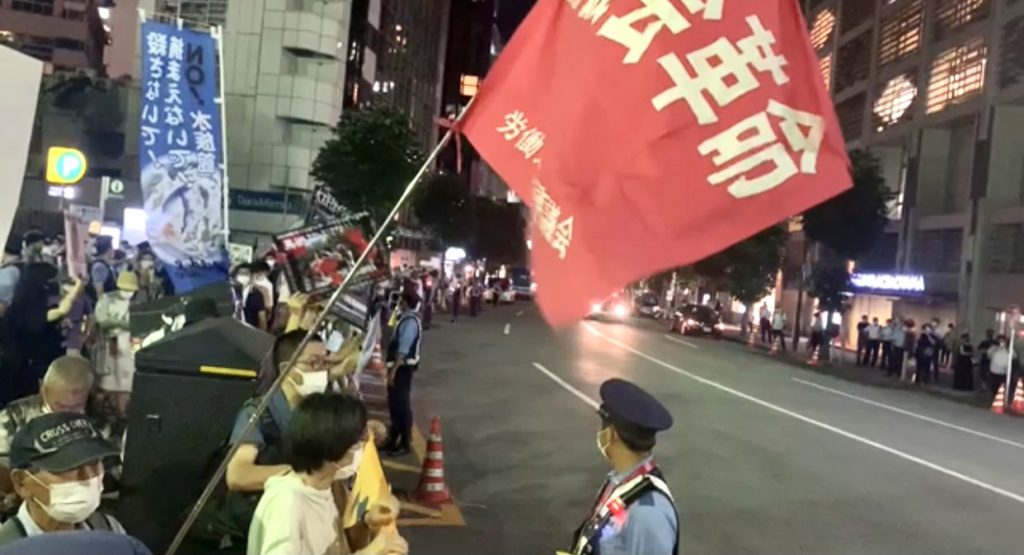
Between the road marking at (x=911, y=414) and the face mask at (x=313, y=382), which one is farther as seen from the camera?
the road marking at (x=911, y=414)

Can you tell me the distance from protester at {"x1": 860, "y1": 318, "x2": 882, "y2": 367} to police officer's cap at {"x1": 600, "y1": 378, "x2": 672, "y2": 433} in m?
31.6

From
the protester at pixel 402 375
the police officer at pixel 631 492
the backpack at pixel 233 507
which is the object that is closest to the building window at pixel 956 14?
the protester at pixel 402 375

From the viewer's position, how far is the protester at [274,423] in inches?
166

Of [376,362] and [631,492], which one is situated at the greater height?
[631,492]

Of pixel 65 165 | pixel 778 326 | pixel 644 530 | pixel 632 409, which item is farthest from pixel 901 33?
pixel 644 530

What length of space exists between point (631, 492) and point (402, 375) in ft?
26.2

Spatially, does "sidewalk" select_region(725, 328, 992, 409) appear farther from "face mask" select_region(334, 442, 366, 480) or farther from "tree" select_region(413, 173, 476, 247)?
"tree" select_region(413, 173, 476, 247)

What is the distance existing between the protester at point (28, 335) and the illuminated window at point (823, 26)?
179 feet

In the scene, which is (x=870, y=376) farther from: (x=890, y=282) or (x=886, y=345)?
(x=890, y=282)

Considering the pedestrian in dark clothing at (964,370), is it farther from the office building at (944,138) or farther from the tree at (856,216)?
the tree at (856,216)

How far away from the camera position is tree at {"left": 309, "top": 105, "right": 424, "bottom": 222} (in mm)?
28766

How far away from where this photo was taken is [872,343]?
33938mm

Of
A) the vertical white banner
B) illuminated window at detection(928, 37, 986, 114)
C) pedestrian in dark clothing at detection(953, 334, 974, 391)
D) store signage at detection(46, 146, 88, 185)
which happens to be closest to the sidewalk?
pedestrian in dark clothing at detection(953, 334, 974, 391)

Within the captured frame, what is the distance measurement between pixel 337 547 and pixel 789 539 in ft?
20.5
